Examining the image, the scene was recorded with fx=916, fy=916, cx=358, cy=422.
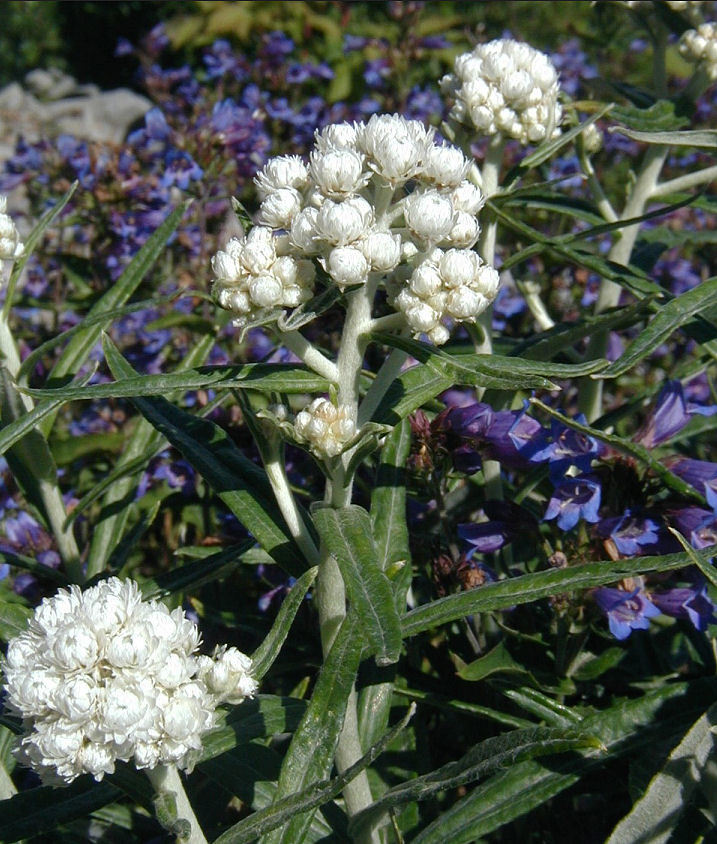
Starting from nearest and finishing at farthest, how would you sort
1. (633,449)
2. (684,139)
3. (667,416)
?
(633,449), (667,416), (684,139)

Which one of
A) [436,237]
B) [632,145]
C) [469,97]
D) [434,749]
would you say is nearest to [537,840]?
[434,749]

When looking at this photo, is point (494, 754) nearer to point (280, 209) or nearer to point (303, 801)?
point (303, 801)

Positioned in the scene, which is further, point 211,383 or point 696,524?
point 696,524

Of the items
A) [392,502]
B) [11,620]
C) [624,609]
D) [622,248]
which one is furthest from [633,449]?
[11,620]

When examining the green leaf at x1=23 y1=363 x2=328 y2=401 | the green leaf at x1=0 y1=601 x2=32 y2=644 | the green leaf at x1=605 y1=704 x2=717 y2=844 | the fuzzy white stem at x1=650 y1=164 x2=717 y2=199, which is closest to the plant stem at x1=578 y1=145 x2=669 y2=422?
the fuzzy white stem at x1=650 y1=164 x2=717 y2=199

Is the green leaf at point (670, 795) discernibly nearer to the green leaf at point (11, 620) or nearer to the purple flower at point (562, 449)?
the purple flower at point (562, 449)

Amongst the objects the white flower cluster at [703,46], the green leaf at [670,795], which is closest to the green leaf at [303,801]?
the green leaf at [670,795]

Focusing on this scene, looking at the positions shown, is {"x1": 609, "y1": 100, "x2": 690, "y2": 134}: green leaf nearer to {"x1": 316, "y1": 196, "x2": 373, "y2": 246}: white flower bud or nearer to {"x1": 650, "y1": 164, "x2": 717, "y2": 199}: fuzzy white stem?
{"x1": 650, "y1": 164, "x2": 717, "y2": 199}: fuzzy white stem
